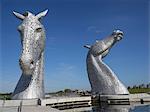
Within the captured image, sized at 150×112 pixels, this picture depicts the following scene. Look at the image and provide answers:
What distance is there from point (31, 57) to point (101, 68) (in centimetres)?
709

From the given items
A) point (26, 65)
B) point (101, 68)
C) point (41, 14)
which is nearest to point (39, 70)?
point (26, 65)

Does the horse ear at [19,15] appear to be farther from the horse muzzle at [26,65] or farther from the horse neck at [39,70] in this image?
the horse muzzle at [26,65]

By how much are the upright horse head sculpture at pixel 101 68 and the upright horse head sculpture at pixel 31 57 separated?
5.61 meters

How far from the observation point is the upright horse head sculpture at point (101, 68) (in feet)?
57.8

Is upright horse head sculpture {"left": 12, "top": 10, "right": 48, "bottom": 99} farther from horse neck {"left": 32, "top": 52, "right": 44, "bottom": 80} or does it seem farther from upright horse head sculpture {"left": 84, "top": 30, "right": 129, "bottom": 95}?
upright horse head sculpture {"left": 84, "top": 30, "right": 129, "bottom": 95}

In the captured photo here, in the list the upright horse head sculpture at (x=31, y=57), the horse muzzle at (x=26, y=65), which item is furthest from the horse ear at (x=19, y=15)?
the horse muzzle at (x=26, y=65)

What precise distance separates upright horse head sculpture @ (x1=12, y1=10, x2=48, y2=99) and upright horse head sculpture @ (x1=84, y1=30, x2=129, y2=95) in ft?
18.4

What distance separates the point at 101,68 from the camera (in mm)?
18125

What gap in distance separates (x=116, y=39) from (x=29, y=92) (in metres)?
8.25

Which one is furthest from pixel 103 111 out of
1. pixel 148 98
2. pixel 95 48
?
pixel 95 48

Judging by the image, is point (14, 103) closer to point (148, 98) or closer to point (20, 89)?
point (20, 89)

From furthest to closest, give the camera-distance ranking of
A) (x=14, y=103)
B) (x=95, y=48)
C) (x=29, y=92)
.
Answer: (x=95, y=48), (x=29, y=92), (x=14, y=103)

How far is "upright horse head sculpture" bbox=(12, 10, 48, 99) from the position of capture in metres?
12.1

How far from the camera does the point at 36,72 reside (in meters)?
13.0
